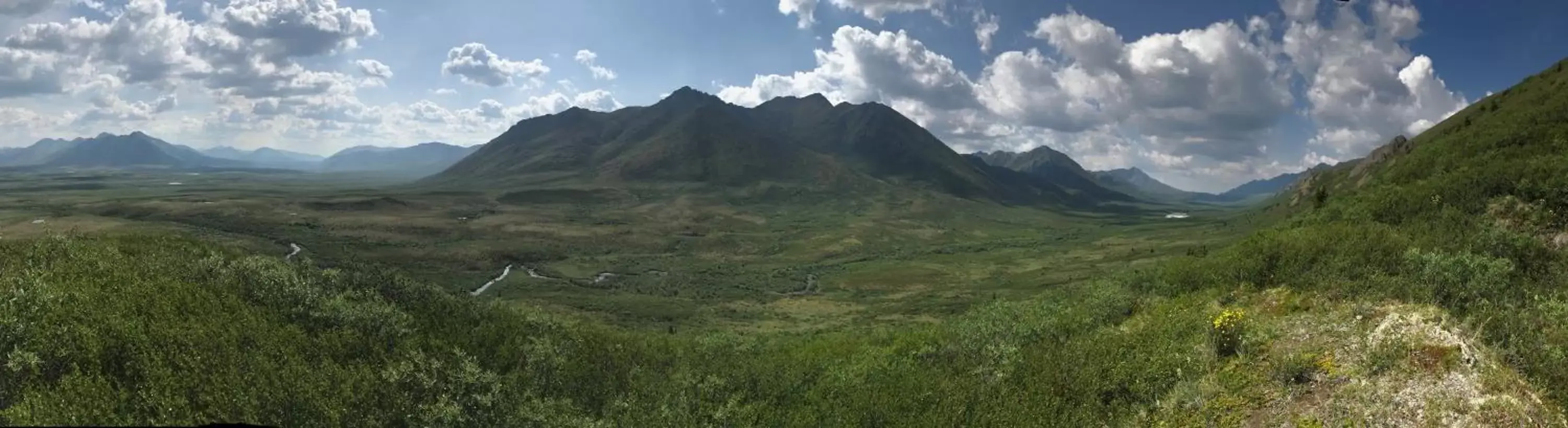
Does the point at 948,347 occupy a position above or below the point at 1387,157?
below

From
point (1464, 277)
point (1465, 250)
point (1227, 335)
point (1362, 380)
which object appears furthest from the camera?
point (1465, 250)

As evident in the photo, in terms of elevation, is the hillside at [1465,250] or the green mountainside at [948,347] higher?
the hillside at [1465,250]

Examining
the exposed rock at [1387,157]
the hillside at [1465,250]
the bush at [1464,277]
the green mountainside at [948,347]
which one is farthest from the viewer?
the exposed rock at [1387,157]

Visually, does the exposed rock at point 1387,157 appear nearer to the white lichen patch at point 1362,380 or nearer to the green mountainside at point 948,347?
the green mountainside at point 948,347

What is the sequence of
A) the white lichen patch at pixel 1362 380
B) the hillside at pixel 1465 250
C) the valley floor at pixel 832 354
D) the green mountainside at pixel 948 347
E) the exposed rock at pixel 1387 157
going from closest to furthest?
the white lichen patch at pixel 1362 380 < the hillside at pixel 1465 250 < the valley floor at pixel 832 354 < the green mountainside at pixel 948 347 < the exposed rock at pixel 1387 157

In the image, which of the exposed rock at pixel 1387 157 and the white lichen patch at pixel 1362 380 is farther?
the exposed rock at pixel 1387 157

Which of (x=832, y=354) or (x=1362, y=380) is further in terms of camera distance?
(x=832, y=354)

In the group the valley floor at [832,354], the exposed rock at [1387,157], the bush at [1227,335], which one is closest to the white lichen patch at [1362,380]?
the valley floor at [832,354]

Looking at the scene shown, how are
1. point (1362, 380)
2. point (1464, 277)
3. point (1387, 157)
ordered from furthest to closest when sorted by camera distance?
point (1387, 157) → point (1464, 277) → point (1362, 380)

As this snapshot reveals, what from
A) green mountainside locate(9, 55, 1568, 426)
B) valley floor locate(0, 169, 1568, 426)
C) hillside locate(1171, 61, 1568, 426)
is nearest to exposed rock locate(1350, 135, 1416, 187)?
hillside locate(1171, 61, 1568, 426)

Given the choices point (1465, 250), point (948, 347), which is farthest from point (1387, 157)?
point (948, 347)

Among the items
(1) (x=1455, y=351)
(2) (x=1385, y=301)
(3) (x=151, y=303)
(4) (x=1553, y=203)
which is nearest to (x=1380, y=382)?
(1) (x=1455, y=351)

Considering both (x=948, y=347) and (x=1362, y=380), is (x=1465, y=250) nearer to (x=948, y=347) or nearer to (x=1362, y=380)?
(x=1362, y=380)

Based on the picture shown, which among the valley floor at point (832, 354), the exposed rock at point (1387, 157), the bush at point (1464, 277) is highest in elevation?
the exposed rock at point (1387, 157)
